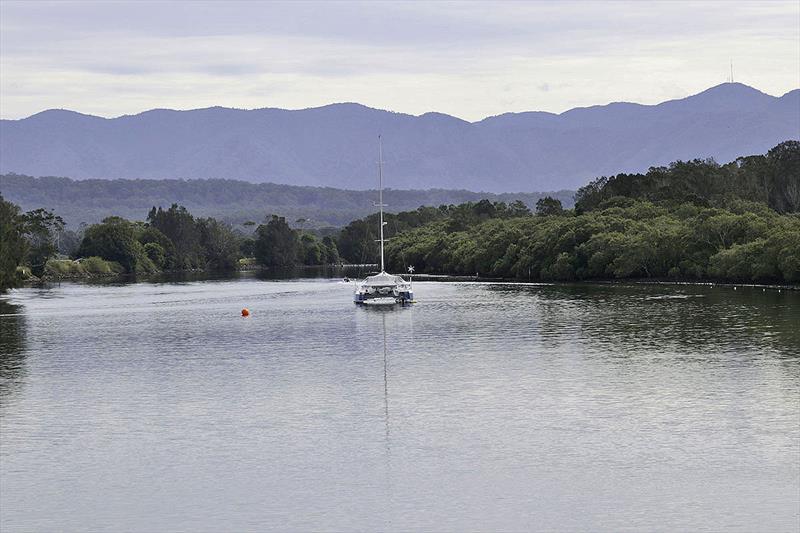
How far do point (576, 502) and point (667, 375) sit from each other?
82.6ft

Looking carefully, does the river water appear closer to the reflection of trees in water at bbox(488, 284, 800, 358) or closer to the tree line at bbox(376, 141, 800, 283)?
the reflection of trees in water at bbox(488, 284, 800, 358)

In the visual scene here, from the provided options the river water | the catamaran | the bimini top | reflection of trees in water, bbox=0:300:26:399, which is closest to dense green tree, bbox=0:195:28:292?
reflection of trees in water, bbox=0:300:26:399

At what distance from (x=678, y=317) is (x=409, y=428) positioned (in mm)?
50907

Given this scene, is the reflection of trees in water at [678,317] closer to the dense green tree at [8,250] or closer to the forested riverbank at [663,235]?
the forested riverbank at [663,235]

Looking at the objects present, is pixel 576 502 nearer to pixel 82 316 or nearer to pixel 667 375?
pixel 667 375

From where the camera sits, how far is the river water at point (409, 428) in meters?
33.0

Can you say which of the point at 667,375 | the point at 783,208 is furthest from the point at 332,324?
the point at 783,208

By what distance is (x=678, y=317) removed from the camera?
Result: 298ft

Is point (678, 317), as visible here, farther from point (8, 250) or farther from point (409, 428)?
point (8, 250)

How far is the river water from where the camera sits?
3297 centimetres

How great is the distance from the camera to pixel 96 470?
38.2 metres

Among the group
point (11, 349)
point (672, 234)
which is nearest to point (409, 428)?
point (11, 349)

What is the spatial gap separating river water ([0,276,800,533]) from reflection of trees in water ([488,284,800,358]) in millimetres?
570

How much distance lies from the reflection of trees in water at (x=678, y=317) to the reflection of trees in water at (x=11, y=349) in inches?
1301
